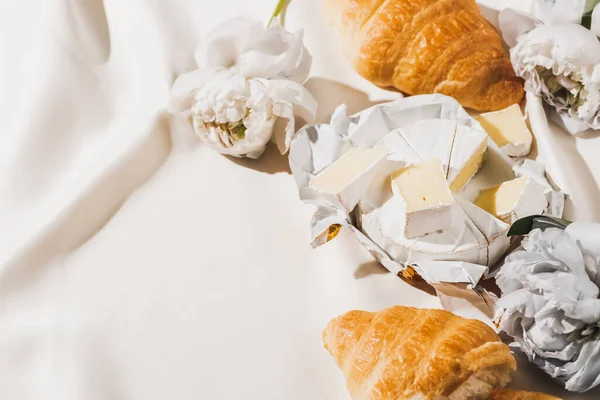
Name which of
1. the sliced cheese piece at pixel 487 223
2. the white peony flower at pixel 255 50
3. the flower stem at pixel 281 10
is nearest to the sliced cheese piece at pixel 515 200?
the sliced cheese piece at pixel 487 223

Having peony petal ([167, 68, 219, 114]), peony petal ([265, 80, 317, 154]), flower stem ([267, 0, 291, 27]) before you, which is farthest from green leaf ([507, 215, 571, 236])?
flower stem ([267, 0, 291, 27])

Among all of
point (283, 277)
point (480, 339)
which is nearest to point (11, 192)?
point (283, 277)

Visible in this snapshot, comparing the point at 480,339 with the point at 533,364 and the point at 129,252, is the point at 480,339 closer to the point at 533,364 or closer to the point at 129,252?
the point at 533,364

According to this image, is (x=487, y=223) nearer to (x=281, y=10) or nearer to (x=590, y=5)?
(x=590, y=5)

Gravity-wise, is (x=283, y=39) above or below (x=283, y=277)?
above

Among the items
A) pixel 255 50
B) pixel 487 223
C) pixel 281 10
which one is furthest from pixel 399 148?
pixel 281 10
